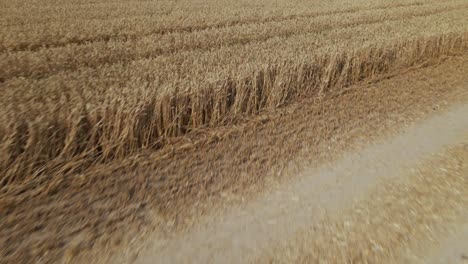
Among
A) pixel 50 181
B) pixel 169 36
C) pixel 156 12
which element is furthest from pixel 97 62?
pixel 156 12

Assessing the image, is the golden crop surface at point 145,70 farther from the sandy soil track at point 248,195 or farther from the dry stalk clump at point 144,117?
the sandy soil track at point 248,195

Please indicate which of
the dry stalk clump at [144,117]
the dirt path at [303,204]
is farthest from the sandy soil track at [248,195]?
the dry stalk clump at [144,117]

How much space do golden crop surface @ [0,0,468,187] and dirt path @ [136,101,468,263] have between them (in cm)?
164

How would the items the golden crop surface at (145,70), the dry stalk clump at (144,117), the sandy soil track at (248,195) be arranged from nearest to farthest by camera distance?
the sandy soil track at (248,195), the dry stalk clump at (144,117), the golden crop surface at (145,70)

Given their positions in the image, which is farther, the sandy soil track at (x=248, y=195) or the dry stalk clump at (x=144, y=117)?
the dry stalk clump at (x=144, y=117)

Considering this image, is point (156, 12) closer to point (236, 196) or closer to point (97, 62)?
point (97, 62)

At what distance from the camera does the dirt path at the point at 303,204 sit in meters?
2.65

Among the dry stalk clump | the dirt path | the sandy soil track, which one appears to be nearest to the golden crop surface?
the dry stalk clump

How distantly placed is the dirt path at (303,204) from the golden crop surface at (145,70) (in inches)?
64.5

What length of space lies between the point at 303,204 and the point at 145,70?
4.01 metres

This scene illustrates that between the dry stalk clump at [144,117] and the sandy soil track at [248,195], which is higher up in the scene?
the dry stalk clump at [144,117]

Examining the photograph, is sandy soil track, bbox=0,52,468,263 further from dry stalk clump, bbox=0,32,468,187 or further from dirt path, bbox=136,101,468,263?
dry stalk clump, bbox=0,32,468,187

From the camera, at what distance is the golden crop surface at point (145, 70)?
347 centimetres

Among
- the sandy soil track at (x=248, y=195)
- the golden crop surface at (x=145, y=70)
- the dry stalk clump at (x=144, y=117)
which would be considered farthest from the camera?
the golden crop surface at (x=145, y=70)
